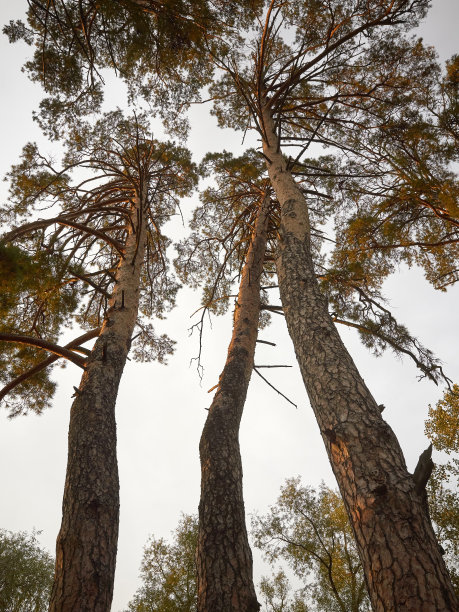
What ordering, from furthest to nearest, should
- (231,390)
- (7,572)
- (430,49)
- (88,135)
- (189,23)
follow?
(7,572) → (88,135) → (430,49) → (189,23) → (231,390)

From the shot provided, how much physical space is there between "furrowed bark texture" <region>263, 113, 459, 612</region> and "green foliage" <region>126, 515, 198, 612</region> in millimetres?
14985

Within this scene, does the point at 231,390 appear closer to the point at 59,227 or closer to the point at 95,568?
the point at 95,568

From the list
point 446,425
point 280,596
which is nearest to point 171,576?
point 280,596

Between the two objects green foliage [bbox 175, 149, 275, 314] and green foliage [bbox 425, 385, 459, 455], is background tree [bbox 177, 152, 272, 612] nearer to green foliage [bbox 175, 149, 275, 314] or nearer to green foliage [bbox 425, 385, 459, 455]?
green foliage [bbox 175, 149, 275, 314]

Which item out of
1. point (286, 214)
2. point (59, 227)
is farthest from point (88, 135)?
point (286, 214)

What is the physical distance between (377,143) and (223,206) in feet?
14.0

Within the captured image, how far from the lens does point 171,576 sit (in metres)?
14.9

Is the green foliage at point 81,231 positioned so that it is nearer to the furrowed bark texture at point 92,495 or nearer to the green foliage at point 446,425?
the furrowed bark texture at point 92,495

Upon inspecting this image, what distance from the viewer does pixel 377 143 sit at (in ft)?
25.8

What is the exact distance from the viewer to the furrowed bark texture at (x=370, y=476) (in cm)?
189

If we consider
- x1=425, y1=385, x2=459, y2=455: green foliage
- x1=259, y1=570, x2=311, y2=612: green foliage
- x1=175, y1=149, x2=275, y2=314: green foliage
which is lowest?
x1=259, y1=570, x2=311, y2=612: green foliage

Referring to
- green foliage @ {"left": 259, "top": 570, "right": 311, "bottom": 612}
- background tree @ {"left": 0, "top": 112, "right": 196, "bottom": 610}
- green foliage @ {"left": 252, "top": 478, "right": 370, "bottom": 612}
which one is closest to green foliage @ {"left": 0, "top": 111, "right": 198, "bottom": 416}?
background tree @ {"left": 0, "top": 112, "right": 196, "bottom": 610}

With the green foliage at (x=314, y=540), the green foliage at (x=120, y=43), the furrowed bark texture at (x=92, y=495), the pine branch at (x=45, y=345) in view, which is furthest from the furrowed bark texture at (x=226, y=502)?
the green foliage at (x=314, y=540)

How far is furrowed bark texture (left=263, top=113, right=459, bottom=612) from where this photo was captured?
189 cm
